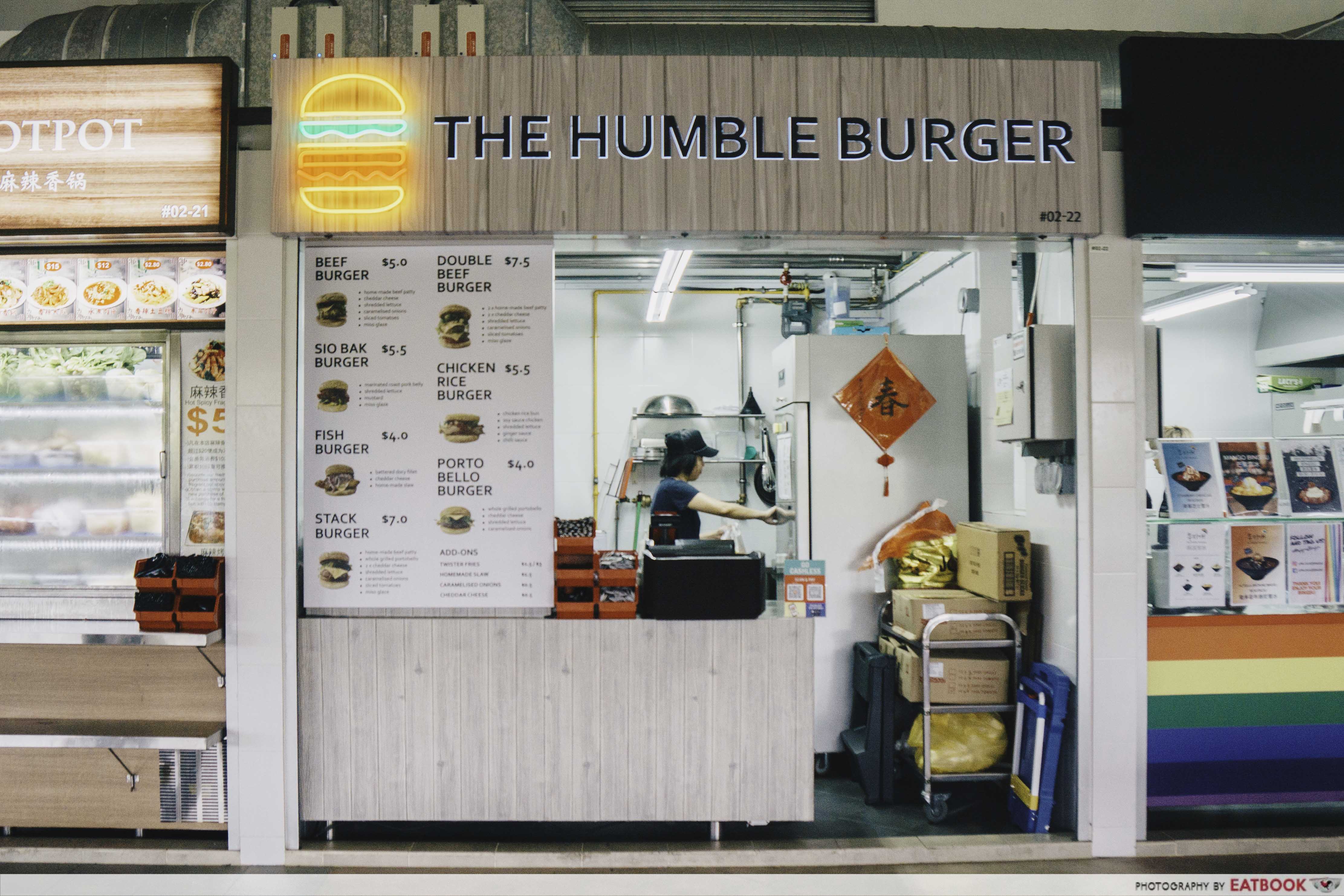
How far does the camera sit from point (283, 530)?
10.5ft

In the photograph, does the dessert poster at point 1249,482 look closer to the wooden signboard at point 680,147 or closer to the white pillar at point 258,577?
the wooden signboard at point 680,147

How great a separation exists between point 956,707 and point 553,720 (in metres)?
1.88

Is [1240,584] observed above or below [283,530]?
below

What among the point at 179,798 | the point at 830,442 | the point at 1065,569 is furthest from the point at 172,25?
the point at 1065,569

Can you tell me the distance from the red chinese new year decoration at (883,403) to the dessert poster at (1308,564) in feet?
5.83

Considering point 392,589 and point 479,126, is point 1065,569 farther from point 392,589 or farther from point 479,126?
point 479,126

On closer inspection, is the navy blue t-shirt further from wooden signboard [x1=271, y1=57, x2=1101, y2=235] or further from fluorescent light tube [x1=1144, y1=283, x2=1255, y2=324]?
fluorescent light tube [x1=1144, y1=283, x2=1255, y2=324]

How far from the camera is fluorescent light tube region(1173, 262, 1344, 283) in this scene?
144 inches

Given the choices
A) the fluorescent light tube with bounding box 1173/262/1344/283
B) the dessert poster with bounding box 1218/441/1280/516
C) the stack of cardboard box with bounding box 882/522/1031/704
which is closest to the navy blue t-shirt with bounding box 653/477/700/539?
the stack of cardboard box with bounding box 882/522/1031/704

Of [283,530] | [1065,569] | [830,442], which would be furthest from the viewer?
[830,442]

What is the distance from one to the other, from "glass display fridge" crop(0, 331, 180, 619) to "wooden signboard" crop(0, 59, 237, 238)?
59cm

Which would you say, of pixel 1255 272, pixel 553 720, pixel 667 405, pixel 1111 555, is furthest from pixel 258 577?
pixel 1255 272

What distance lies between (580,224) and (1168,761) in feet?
11.3

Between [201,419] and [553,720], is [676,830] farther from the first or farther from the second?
[201,419]
